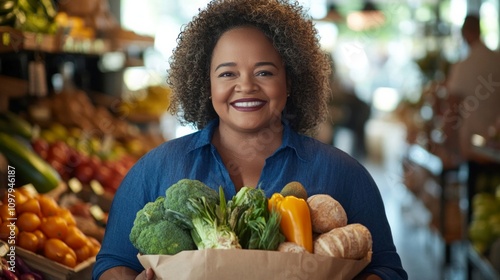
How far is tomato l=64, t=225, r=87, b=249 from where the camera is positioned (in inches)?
122

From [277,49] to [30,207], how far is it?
1193 mm

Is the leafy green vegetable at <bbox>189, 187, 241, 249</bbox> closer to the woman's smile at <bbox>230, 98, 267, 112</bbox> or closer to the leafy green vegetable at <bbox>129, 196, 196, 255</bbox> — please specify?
the leafy green vegetable at <bbox>129, 196, 196, 255</bbox>

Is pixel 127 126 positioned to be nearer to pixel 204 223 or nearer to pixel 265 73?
pixel 265 73

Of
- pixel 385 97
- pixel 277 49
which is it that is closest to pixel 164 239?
pixel 277 49

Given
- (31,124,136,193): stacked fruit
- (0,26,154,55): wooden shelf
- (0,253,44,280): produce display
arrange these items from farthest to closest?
1. (31,124,136,193): stacked fruit
2. (0,26,154,55): wooden shelf
3. (0,253,44,280): produce display

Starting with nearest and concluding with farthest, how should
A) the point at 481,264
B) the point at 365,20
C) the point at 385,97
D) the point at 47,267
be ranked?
the point at 47,267, the point at 481,264, the point at 365,20, the point at 385,97

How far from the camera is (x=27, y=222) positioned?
2.96 metres

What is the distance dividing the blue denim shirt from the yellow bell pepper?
0.31 metres

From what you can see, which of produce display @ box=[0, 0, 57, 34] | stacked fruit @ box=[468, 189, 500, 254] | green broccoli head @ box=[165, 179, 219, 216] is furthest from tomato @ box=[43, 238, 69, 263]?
stacked fruit @ box=[468, 189, 500, 254]

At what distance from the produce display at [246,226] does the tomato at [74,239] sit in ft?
3.54

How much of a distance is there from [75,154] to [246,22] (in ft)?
8.65

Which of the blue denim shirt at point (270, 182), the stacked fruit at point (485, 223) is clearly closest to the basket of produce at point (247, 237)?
the blue denim shirt at point (270, 182)

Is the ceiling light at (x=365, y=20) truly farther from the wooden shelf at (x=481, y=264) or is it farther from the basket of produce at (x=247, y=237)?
the basket of produce at (x=247, y=237)

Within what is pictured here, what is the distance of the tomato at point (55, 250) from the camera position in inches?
116
